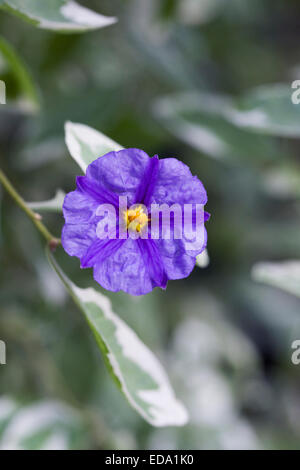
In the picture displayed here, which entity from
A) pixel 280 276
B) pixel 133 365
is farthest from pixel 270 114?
pixel 133 365

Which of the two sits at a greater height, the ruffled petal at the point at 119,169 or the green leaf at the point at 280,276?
the ruffled petal at the point at 119,169

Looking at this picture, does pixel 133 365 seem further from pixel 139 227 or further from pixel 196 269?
pixel 196 269

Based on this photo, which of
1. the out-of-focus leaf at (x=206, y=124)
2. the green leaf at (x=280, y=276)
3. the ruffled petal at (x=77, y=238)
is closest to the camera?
the ruffled petal at (x=77, y=238)

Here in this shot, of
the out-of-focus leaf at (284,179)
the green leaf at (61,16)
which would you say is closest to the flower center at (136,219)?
the green leaf at (61,16)

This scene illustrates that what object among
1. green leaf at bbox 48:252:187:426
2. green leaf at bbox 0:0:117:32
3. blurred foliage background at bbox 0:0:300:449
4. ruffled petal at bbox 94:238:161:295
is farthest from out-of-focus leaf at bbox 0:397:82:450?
green leaf at bbox 0:0:117:32

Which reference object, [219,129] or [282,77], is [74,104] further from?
[282,77]

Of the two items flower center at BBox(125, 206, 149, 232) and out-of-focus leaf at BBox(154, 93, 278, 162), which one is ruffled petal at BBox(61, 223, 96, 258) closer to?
flower center at BBox(125, 206, 149, 232)

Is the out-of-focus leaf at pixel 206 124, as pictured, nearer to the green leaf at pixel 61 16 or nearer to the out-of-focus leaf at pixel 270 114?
the out-of-focus leaf at pixel 270 114

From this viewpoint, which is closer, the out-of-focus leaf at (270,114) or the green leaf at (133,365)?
the green leaf at (133,365)
